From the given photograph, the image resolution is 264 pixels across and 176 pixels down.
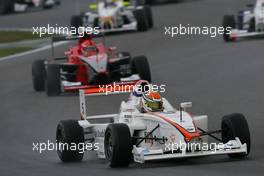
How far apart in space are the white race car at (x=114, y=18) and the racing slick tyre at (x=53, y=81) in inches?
444

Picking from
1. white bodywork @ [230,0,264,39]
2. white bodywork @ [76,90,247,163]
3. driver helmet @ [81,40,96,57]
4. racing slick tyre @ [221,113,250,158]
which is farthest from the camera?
white bodywork @ [230,0,264,39]

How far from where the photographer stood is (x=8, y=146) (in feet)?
55.0

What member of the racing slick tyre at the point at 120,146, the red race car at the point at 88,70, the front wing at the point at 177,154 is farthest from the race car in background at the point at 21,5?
the front wing at the point at 177,154

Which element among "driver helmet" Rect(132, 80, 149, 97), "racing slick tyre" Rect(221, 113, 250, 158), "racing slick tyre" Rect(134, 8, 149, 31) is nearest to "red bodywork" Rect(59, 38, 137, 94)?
"driver helmet" Rect(132, 80, 149, 97)

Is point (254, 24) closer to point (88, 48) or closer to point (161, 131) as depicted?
point (88, 48)

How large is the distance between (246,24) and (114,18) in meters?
5.66

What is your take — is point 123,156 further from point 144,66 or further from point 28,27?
point 28,27

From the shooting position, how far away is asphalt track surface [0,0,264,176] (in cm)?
1373

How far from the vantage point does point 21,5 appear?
4603cm

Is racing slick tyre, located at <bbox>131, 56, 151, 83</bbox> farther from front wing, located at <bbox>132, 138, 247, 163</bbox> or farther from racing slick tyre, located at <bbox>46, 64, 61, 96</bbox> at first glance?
front wing, located at <bbox>132, 138, 247, 163</bbox>

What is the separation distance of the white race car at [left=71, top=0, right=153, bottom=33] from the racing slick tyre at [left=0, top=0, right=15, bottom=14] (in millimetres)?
11067

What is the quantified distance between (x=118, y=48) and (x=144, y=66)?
8.22 meters

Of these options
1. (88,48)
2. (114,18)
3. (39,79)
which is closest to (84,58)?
(88,48)

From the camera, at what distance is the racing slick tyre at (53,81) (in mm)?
22875
